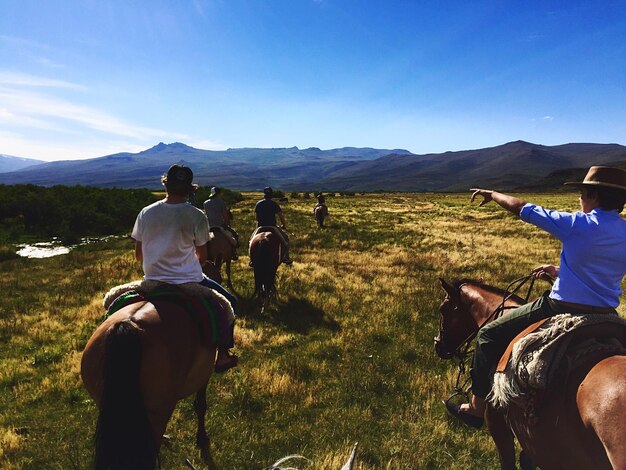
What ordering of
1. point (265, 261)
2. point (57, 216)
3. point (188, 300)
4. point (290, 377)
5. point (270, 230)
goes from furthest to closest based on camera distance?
point (57, 216)
point (270, 230)
point (265, 261)
point (290, 377)
point (188, 300)

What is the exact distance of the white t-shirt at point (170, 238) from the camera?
13.3ft

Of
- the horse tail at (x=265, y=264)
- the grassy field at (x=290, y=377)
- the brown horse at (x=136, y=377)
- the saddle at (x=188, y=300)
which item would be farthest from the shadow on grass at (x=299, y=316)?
the brown horse at (x=136, y=377)

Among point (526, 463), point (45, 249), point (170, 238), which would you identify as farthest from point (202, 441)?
point (45, 249)

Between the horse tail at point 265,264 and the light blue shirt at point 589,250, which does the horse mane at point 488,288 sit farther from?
the horse tail at point 265,264

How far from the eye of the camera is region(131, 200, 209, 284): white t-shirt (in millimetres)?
4051

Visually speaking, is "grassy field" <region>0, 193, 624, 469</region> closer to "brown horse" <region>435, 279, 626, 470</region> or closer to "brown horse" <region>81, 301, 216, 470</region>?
"brown horse" <region>81, 301, 216, 470</region>

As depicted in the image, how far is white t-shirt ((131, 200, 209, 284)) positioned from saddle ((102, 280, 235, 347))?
0.35ft

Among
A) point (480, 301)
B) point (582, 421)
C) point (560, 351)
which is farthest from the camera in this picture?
point (480, 301)

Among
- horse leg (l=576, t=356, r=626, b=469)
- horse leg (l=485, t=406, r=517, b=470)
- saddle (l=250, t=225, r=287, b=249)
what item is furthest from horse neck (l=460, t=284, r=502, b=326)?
saddle (l=250, t=225, r=287, b=249)

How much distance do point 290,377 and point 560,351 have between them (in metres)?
4.87

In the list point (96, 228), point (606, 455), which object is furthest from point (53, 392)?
point (96, 228)

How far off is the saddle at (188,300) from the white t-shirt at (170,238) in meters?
0.11

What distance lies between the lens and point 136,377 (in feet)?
10.4

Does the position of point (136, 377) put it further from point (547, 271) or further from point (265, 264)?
point (265, 264)
